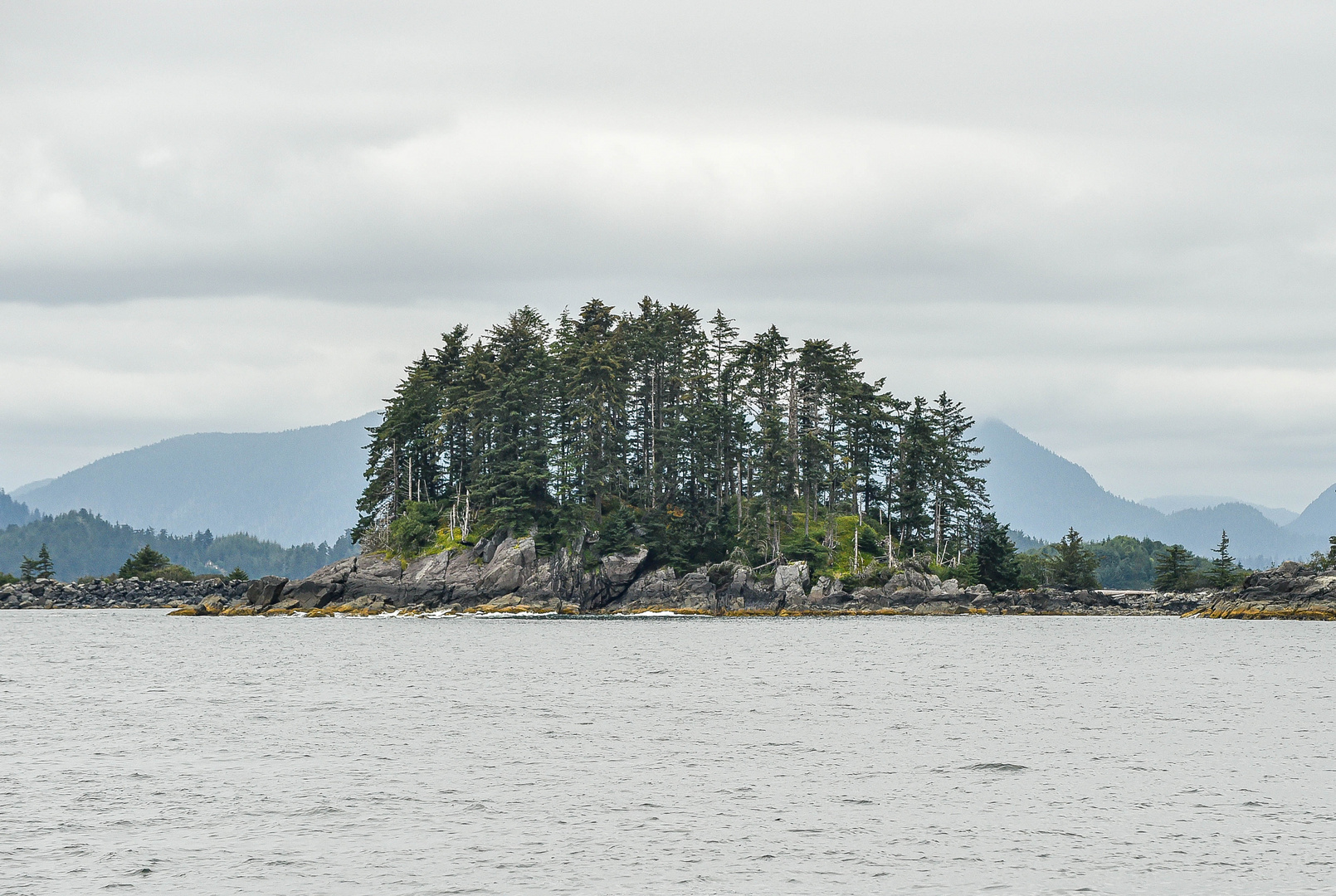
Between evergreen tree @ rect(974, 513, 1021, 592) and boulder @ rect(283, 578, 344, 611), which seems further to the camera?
evergreen tree @ rect(974, 513, 1021, 592)

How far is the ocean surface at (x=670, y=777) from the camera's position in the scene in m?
24.7

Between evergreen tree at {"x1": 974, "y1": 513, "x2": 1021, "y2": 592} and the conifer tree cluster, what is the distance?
2.82 m

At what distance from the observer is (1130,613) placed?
143 metres

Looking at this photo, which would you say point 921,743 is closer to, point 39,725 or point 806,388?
point 39,725

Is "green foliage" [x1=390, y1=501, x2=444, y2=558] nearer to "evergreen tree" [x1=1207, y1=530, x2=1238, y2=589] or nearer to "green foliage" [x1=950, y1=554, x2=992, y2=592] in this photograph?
"green foliage" [x1=950, y1=554, x2=992, y2=592]

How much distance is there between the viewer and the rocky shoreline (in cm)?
12750

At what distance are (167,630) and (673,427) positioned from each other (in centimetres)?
5746

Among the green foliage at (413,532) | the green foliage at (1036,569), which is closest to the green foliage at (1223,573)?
the green foliage at (1036,569)

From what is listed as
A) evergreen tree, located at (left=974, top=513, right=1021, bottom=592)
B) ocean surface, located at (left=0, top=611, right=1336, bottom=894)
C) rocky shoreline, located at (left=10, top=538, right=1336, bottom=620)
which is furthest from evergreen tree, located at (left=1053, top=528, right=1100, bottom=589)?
ocean surface, located at (left=0, top=611, right=1336, bottom=894)

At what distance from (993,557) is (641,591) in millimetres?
43777

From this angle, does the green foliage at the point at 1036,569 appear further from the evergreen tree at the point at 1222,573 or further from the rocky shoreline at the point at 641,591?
the rocky shoreline at the point at 641,591

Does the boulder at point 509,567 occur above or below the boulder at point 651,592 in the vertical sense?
above

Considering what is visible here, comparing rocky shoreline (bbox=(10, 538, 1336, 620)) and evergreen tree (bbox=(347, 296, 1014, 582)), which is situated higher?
evergreen tree (bbox=(347, 296, 1014, 582))

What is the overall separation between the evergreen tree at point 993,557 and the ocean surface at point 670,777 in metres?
71.3
